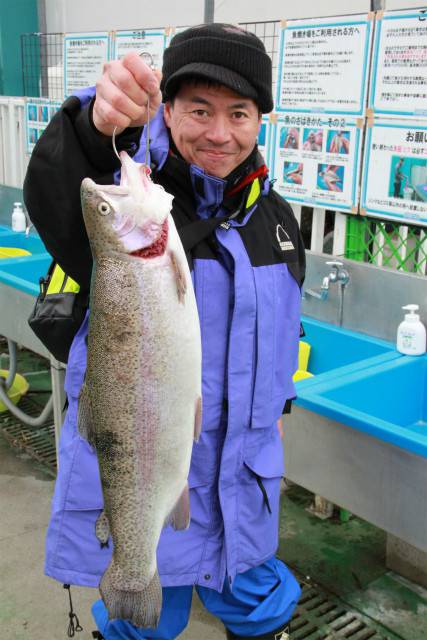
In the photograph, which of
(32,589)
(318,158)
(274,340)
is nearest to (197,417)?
(274,340)

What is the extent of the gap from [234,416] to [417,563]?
2.07 meters

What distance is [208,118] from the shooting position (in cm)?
199

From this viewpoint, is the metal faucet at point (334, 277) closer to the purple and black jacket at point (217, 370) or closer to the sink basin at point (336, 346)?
the sink basin at point (336, 346)

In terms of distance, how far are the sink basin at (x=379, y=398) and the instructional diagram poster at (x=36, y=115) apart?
4032 millimetres

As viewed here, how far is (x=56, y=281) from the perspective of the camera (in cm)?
224

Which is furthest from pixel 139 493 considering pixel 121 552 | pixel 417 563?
pixel 417 563

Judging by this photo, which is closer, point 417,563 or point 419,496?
point 419,496

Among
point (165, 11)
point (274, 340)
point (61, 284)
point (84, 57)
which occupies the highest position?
point (165, 11)

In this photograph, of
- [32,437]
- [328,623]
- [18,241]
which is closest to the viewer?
[328,623]

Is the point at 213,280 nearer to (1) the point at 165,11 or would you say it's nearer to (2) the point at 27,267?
(2) the point at 27,267

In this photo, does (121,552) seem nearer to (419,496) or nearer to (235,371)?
(235,371)

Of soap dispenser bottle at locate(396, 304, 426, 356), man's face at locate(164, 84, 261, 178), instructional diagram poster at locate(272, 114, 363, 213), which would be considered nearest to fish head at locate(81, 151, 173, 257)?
man's face at locate(164, 84, 261, 178)

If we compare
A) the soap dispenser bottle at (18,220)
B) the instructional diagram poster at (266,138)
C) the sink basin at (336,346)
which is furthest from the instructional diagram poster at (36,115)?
the sink basin at (336,346)

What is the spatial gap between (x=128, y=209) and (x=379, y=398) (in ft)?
6.51
